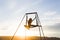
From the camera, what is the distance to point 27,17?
24.9 meters

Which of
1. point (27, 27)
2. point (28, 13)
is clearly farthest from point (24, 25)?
point (28, 13)

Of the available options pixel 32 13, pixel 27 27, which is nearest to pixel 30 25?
pixel 27 27

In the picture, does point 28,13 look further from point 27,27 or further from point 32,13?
point 27,27

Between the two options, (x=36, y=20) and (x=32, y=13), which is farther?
(x=36, y=20)

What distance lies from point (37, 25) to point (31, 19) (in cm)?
123

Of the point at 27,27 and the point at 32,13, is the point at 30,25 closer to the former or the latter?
the point at 27,27

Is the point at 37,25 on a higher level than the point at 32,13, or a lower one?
lower

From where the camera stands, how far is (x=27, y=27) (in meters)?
25.2

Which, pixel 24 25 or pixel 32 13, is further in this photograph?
pixel 24 25

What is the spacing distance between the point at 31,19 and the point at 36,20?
2.43 ft

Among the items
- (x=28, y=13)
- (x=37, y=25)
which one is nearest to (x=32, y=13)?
(x=28, y=13)

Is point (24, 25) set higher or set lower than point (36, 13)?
lower

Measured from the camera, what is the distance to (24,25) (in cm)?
2539

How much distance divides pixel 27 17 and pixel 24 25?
1335 millimetres
